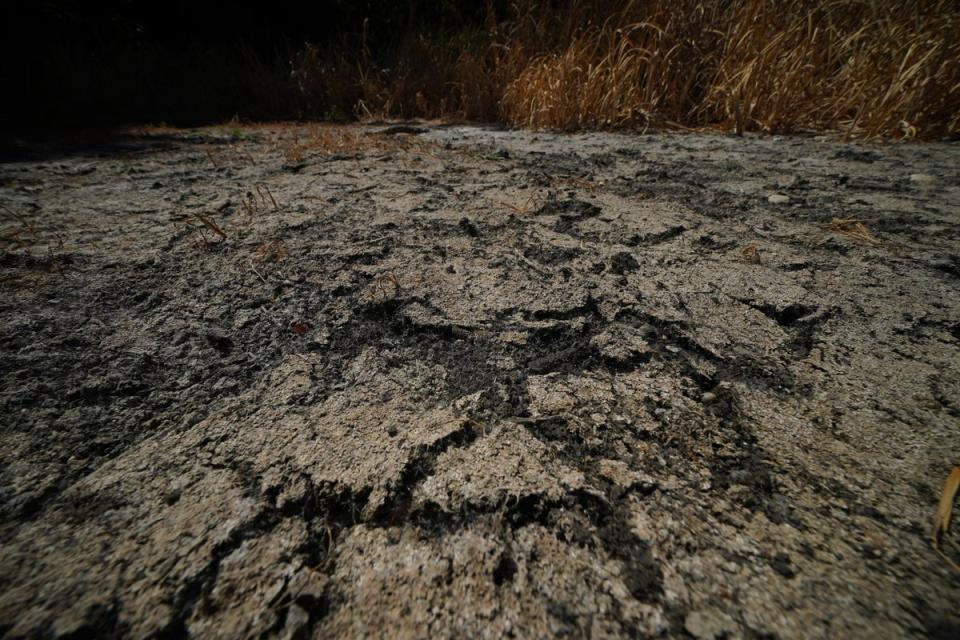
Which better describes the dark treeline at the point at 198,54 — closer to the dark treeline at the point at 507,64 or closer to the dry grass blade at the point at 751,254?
the dark treeline at the point at 507,64

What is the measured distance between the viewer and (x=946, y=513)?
1.59 ft

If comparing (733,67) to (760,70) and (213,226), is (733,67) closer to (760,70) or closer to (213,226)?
(760,70)

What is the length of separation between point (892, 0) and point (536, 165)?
2.34 m

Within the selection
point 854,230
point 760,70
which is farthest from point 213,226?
point 760,70

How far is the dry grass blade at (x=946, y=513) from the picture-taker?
1.47 ft

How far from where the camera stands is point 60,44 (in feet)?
14.2

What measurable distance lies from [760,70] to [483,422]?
276 centimetres

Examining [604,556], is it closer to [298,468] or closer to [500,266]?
[298,468]

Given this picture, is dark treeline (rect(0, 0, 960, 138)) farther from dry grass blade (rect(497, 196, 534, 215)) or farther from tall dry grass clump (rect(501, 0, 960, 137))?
dry grass blade (rect(497, 196, 534, 215))

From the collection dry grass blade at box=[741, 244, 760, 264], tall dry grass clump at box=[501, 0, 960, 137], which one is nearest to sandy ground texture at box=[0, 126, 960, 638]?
dry grass blade at box=[741, 244, 760, 264]

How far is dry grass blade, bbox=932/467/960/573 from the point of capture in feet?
1.47

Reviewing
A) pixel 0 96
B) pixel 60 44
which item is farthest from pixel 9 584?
pixel 60 44

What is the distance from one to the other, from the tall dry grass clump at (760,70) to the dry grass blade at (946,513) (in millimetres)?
2320

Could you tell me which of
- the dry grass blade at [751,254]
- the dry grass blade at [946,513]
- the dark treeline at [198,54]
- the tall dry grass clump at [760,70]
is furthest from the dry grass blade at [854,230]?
the dark treeline at [198,54]
